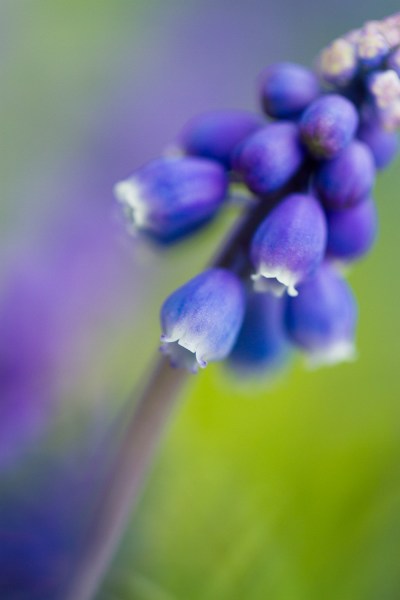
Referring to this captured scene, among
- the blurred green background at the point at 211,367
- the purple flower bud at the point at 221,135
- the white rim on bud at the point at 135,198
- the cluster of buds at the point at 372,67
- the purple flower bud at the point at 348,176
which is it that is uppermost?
the cluster of buds at the point at 372,67

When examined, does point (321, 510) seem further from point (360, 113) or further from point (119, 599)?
point (360, 113)

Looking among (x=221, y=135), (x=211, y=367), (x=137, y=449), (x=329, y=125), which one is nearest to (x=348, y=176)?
(x=329, y=125)

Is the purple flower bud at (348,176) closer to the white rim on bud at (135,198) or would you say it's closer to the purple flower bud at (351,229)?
the purple flower bud at (351,229)

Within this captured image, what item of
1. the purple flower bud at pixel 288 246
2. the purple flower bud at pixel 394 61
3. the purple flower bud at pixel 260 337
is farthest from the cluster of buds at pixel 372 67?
the purple flower bud at pixel 260 337

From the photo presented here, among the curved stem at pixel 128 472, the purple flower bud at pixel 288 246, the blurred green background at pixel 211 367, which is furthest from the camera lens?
the blurred green background at pixel 211 367

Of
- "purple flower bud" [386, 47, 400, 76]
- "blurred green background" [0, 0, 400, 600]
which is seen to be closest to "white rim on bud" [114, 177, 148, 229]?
"blurred green background" [0, 0, 400, 600]

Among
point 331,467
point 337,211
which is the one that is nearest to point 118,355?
point 331,467
